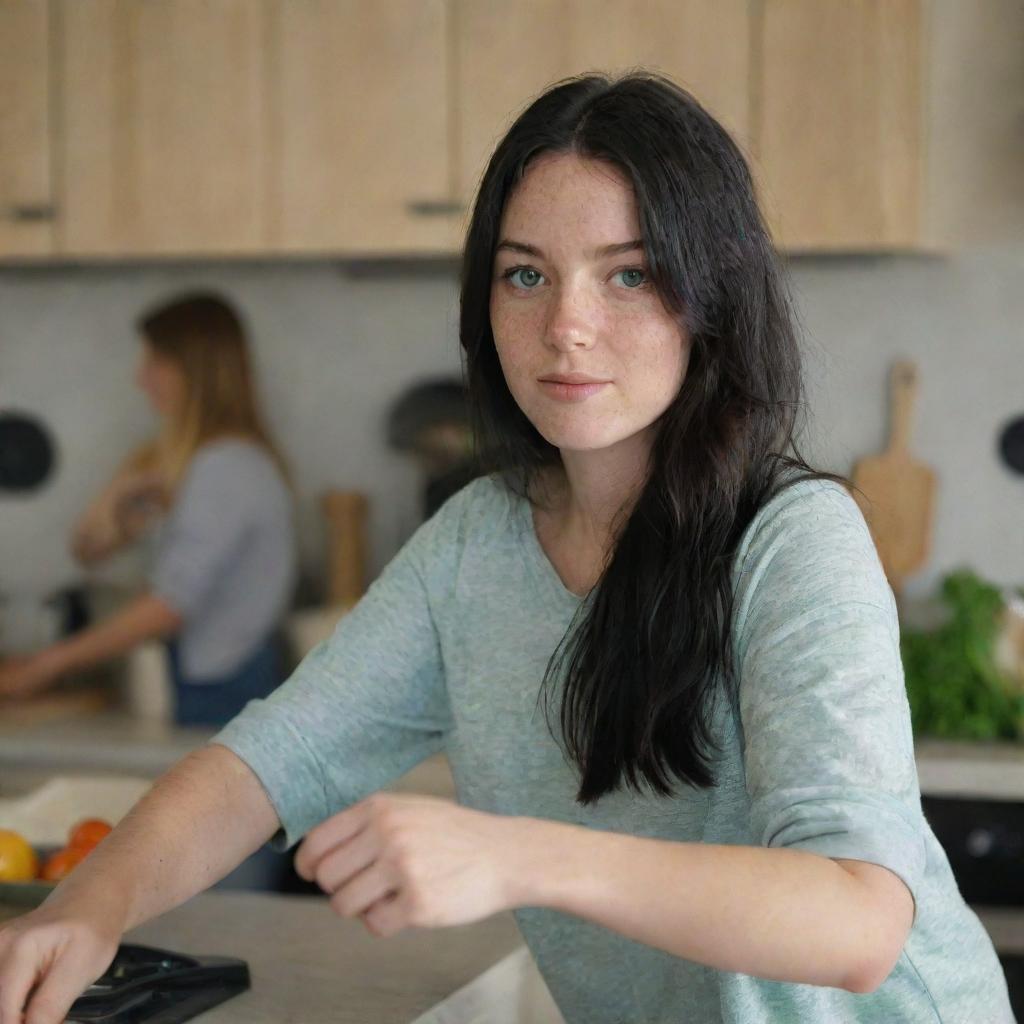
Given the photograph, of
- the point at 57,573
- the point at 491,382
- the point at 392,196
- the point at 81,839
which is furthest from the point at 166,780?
the point at 57,573

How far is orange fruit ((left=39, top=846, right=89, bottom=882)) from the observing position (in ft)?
4.23

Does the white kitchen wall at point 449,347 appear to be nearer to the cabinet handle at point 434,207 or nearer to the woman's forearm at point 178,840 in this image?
the cabinet handle at point 434,207

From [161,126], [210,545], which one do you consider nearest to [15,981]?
[210,545]

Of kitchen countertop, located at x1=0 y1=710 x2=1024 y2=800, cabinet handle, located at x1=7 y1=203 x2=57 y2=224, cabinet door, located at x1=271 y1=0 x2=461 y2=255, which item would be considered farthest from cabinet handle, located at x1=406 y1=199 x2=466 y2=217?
kitchen countertop, located at x1=0 y1=710 x2=1024 y2=800

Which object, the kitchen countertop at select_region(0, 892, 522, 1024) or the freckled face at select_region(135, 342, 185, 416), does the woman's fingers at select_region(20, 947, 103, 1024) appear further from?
the freckled face at select_region(135, 342, 185, 416)

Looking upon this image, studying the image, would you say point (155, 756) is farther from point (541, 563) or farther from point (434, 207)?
point (541, 563)

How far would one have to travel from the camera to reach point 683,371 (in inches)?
45.4

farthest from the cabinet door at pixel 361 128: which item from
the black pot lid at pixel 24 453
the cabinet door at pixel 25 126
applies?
the black pot lid at pixel 24 453

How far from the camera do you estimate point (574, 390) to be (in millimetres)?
1113

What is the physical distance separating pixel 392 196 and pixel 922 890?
195cm

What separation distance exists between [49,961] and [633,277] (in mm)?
632

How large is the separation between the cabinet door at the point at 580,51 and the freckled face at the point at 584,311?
148cm

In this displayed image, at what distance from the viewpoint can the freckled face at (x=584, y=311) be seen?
1.09m

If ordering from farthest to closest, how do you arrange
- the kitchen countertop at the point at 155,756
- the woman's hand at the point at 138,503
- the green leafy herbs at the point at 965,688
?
the woman's hand at the point at 138,503, the green leafy herbs at the point at 965,688, the kitchen countertop at the point at 155,756
